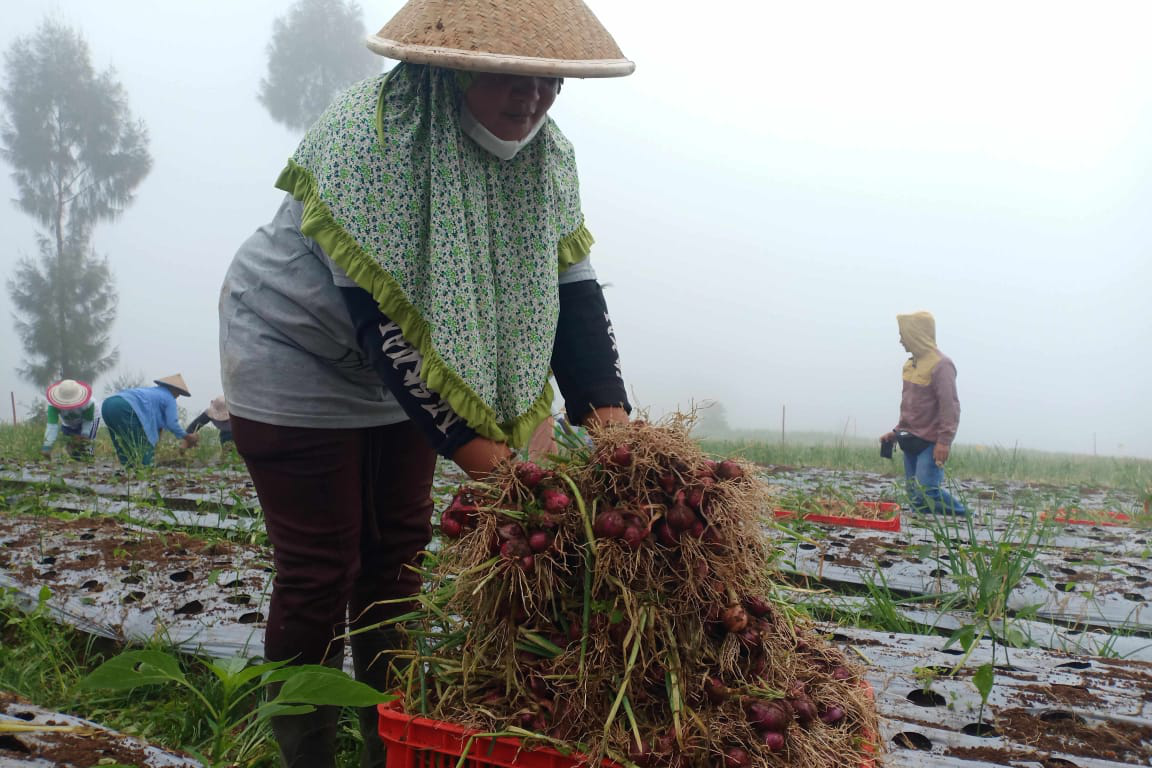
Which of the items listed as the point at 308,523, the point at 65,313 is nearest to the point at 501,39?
the point at 308,523

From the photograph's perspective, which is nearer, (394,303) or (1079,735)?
(394,303)

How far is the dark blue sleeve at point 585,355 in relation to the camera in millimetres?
1485

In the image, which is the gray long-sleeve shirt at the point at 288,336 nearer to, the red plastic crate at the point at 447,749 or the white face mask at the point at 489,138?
the white face mask at the point at 489,138

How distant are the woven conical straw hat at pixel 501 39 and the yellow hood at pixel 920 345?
4.76 m

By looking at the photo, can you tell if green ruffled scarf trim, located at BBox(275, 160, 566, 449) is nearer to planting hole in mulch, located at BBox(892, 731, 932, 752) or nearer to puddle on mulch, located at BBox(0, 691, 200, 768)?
puddle on mulch, located at BBox(0, 691, 200, 768)

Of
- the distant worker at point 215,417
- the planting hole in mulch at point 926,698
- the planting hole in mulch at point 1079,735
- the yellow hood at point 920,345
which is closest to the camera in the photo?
the planting hole in mulch at point 1079,735

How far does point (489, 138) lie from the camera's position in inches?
52.4

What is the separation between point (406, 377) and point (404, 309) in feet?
0.35

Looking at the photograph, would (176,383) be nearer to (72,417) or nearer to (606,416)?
(72,417)

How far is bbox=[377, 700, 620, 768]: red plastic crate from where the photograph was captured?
1.02 meters

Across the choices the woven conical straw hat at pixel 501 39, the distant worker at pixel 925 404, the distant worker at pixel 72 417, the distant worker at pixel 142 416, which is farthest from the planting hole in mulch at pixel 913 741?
the distant worker at pixel 72 417

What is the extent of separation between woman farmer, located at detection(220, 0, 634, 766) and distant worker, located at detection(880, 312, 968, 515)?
4.39 metres

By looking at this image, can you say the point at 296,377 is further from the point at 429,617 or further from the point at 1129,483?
the point at 1129,483

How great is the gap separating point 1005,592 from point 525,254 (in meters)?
1.57
